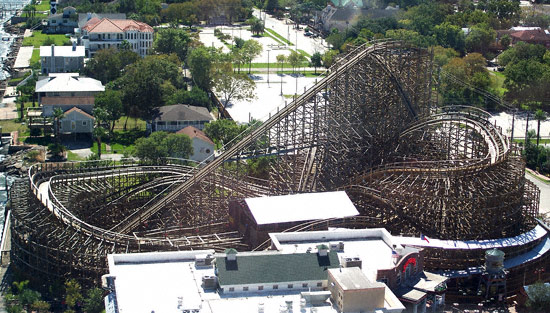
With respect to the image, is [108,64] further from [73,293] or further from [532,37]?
[73,293]

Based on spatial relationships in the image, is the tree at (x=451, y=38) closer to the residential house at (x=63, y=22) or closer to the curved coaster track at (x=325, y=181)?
the residential house at (x=63, y=22)

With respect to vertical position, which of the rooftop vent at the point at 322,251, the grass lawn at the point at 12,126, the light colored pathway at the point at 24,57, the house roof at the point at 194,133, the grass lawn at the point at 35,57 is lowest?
the grass lawn at the point at 12,126

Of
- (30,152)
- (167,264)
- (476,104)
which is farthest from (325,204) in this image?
(476,104)

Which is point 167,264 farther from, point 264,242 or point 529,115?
point 529,115

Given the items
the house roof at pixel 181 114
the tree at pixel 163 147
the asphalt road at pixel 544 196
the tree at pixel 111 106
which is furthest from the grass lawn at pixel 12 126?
the asphalt road at pixel 544 196

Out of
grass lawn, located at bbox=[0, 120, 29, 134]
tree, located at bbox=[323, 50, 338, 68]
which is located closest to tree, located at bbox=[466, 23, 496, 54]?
tree, located at bbox=[323, 50, 338, 68]

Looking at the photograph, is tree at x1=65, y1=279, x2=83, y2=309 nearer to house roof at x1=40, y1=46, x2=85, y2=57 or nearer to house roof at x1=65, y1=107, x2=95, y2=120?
house roof at x1=65, y1=107, x2=95, y2=120
